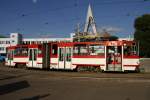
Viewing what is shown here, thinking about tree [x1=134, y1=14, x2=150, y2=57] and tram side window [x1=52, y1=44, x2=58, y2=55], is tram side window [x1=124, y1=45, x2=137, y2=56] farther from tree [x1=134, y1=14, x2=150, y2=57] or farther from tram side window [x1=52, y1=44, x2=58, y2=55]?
tree [x1=134, y1=14, x2=150, y2=57]

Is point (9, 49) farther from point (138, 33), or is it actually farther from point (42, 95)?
point (138, 33)

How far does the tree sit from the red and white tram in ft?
113

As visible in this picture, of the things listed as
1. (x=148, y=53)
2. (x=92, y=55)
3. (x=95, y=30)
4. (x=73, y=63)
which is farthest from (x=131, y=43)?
(x=148, y=53)

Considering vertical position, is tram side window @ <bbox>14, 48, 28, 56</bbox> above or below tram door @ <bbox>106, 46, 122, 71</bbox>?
above

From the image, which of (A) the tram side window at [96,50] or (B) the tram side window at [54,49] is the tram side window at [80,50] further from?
(B) the tram side window at [54,49]

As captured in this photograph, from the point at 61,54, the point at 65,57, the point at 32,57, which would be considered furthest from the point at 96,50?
the point at 32,57

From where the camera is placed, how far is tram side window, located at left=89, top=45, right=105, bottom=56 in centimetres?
2772

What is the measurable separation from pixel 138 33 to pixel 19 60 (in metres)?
36.3

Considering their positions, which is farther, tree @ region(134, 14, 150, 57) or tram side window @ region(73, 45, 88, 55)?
tree @ region(134, 14, 150, 57)

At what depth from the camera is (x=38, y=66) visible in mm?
32562

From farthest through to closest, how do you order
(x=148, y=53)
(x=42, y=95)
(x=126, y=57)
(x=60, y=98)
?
(x=148, y=53)
(x=126, y=57)
(x=42, y=95)
(x=60, y=98)

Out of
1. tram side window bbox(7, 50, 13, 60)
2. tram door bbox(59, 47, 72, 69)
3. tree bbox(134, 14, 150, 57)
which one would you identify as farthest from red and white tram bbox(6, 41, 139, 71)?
tree bbox(134, 14, 150, 57)

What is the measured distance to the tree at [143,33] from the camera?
6334 centimetres

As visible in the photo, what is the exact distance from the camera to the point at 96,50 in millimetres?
28156
